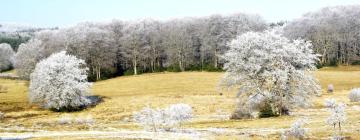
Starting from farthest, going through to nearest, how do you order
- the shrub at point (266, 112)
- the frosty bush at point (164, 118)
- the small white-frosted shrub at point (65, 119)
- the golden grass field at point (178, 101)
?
the small white-frosted shrub at point (65, 119)
the shrub at point (266, 112)
the golden grass field at point (178, 101)
the frosty bush at point (164, 118)

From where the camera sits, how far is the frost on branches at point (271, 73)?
86.6 m

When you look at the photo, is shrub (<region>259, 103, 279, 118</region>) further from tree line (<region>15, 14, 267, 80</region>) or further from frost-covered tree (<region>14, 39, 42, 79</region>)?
frost-covered tree (<region>14, 39, 42, 79</region>)

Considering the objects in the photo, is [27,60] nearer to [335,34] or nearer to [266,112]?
[335,34]

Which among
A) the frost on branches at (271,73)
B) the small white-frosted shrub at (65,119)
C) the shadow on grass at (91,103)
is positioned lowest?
the small white-frosted shrub at (65,119)

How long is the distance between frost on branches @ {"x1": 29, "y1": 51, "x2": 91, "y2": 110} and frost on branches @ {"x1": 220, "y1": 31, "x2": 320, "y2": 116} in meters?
35.3

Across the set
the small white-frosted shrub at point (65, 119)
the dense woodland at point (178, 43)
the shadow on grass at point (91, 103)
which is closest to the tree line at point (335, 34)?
the dense woodland at point (178, 43)

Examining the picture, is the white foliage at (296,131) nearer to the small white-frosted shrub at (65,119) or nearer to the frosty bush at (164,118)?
the frosty bush at (164,118)

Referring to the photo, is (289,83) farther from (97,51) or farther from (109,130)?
(97,51)

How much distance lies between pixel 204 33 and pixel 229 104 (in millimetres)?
63298

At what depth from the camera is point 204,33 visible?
559 feet

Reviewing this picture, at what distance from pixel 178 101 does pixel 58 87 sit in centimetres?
2300

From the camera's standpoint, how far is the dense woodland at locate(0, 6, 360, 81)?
16262 cm

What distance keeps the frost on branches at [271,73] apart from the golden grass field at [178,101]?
3396 millimetres

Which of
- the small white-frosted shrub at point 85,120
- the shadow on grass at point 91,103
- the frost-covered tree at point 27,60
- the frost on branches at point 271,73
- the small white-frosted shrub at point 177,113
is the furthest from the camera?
the frost-covered tree at point 27,60
